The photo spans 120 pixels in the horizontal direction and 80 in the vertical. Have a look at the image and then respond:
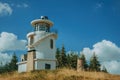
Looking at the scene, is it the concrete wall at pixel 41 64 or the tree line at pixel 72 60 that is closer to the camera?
the concrete wall at pixel 41 64

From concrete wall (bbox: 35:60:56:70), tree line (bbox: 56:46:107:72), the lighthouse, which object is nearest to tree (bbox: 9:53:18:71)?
tree line (bbox: 56:46:107:72)

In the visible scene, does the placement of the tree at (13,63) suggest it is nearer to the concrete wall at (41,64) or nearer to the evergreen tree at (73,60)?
the evergreen tree at (73,60)

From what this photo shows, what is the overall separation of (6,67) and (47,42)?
111 ft

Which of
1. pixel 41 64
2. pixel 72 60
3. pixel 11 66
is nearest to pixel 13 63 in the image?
pixel 11 66

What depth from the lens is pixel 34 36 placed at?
5112 centimetres

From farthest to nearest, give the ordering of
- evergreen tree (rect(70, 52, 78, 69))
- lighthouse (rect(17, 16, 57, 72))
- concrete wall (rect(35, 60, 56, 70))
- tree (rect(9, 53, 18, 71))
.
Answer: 1. tree (rect(9, 53, 18, 71))
2. evergreen tree (rect(70, 52, 78, 69))
3. lighthouse (rect(17, 16, 57, 72))
4. concrete wall (rect(35, 60, 56, 70))

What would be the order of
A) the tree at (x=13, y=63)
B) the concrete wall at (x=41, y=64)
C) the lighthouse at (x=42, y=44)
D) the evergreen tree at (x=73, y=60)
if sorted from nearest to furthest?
the concrete wall at (x=41, y=64) < the lighthouse at (x=42, y=44) < the evergreen tree at (x=73, y=60) < the tree at (x=13, y=63)

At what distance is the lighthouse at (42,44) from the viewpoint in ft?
159

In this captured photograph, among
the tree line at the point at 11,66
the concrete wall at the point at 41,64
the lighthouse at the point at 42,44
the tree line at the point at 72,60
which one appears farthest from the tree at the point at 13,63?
Answer: the concrete wall at the point at 41,64

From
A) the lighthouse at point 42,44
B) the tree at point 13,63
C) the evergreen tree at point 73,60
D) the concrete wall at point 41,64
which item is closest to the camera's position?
the concrete wall at point 41,64

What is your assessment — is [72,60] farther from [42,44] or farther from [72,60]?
[42,44]

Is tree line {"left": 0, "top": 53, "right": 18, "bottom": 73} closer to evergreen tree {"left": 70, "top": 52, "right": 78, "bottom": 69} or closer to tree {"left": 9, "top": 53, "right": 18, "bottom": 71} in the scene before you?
tree {"left": 9, "top": 53, "right": 18, "bottom": 71}

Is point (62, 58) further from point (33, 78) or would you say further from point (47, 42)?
point (33, 78)

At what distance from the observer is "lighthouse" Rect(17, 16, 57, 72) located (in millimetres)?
48531
